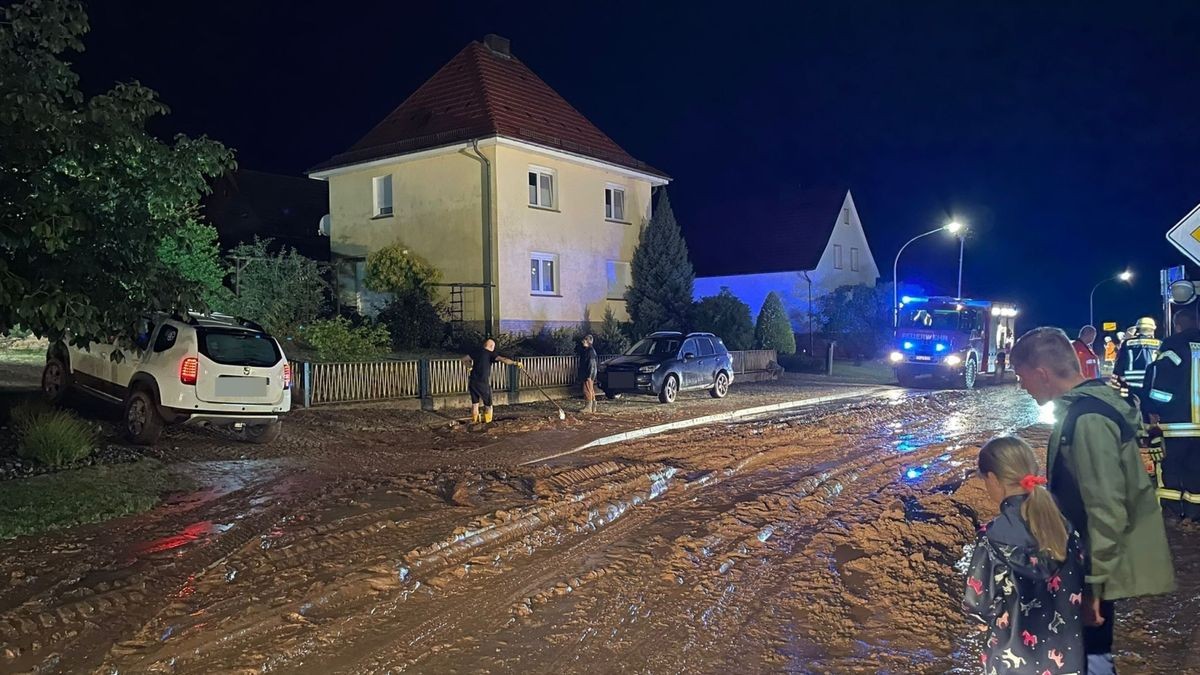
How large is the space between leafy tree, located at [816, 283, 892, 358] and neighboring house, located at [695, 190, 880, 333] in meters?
1.12

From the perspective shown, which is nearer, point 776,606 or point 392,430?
point 776,606

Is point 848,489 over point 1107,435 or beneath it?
beneath

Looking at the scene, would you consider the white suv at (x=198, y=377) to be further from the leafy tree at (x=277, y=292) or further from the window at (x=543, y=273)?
the window at (x=543, y=273)

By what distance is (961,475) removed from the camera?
10281mm

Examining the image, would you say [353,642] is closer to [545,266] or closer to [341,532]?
[341,532]

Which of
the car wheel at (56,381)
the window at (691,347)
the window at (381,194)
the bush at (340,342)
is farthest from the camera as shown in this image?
the window at (381,194)

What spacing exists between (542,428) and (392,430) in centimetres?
246

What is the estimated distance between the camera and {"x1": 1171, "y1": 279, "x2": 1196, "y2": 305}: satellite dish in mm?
7434

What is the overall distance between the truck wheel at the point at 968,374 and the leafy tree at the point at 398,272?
15.4 metres

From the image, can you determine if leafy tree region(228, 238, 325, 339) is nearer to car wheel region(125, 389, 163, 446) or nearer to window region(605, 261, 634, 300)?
car wheel region(125, 389, 163, 446)

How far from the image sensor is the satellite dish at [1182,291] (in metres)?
7.43

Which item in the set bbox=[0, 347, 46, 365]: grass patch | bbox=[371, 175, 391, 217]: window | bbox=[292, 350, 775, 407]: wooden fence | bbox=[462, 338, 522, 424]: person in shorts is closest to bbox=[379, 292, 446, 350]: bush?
bbox=[292, 350, 775, 407]: wooden fence

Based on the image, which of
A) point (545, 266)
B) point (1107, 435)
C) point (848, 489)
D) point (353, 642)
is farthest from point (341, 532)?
point (545, 266)

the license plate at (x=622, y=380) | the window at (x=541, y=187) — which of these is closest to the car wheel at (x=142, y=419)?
the license plate at (x=622, y=380)
